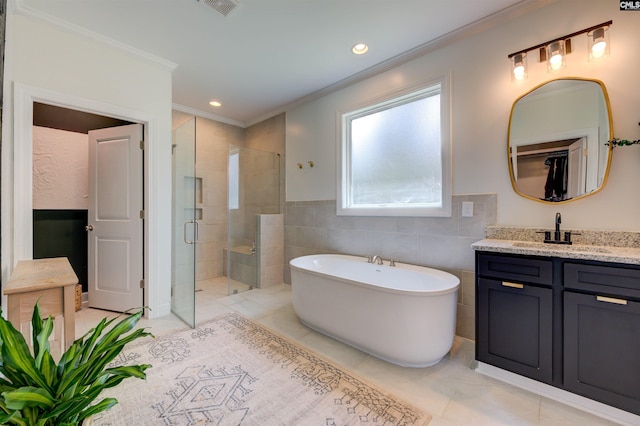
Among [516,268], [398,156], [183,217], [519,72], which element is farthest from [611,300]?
[183,217]

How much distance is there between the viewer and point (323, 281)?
231 centimetres

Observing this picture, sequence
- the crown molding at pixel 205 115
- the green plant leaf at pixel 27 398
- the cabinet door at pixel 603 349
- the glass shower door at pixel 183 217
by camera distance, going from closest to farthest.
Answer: the green plant leaf at pixel 27 398
the cabinet door at pixel 603 349
the glass shower door at pixel 183 217
the crown molding at pixel 205 115

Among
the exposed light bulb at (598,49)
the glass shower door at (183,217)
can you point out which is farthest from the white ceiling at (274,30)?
the glass shower door at (183,217)

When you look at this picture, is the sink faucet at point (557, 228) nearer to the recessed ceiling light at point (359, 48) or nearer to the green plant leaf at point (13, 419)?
the recessed ceiling light at point (359, 48)

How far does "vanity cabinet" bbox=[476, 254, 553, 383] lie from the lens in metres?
1.62

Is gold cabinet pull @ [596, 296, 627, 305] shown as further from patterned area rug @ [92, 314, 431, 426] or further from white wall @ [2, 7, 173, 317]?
white wall @ [2, 7, 173, 317]

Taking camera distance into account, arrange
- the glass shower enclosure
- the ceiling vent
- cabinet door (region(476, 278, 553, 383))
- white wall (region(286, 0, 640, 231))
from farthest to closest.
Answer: the glass shower enclosure, the ceiling vent, white wall (region(286, 0, 640, 231)), cabinet door (region(476, 278, 553, 383))

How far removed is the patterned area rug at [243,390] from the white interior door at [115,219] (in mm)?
935

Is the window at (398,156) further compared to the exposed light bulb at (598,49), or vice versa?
the window at (398,156)

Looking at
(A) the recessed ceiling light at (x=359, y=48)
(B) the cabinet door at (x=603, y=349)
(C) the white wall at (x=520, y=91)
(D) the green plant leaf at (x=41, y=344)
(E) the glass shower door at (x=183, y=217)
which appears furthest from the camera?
(E) the glass shower door at (x=183, y=217)

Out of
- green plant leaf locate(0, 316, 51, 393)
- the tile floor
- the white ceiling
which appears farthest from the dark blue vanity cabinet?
green plant leaf locate(0, 316, 51, 393)

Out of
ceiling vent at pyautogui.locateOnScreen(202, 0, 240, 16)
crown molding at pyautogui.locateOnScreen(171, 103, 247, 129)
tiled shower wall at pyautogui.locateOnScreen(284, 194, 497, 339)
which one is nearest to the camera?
ceiling vent at pyautogui.locateOnScreen(202, 0, 240, 16)

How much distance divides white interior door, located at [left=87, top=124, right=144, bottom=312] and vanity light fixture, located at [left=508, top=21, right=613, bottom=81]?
11.4 feet

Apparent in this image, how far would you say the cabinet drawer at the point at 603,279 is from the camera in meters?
1.39
